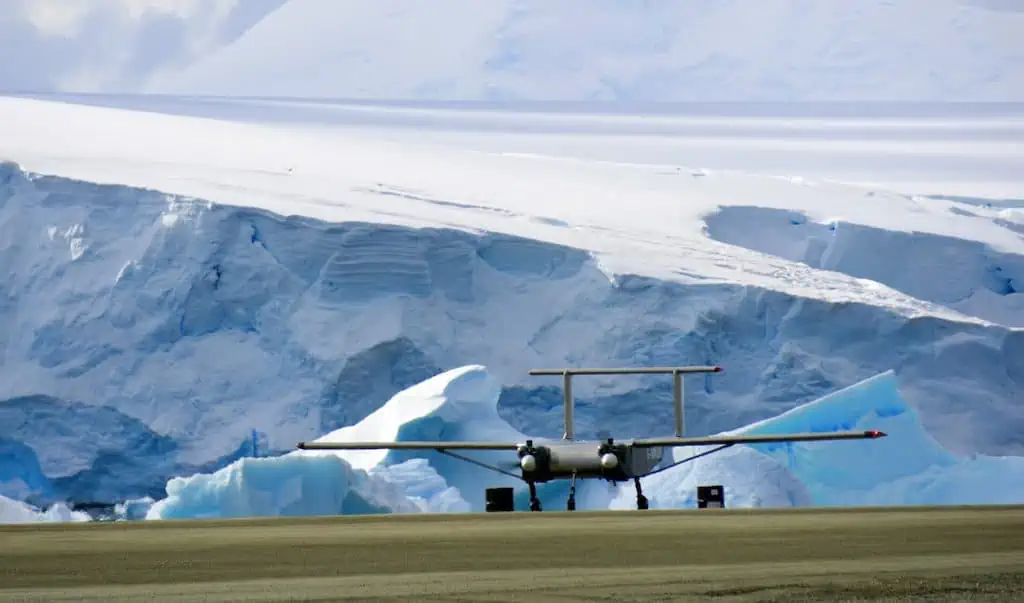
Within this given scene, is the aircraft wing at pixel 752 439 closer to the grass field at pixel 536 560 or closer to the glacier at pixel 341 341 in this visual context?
the glacier at pixel 341 341

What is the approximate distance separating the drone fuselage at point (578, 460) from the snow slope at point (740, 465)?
3.39ft

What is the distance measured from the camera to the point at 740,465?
27.2 metres

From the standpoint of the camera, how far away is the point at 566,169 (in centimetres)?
4719

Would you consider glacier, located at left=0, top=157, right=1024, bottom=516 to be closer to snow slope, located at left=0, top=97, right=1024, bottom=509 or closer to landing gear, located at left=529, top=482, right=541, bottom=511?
snow slope, located at left=0, top=97, right=1024, bottom=509

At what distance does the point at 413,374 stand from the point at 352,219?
318 centimetres

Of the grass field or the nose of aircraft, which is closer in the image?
the grass field

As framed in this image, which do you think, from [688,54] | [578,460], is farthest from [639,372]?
[688,54]

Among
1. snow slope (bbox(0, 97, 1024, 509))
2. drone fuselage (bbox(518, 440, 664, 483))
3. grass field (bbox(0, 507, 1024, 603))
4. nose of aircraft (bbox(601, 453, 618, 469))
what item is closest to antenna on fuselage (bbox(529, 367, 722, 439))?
snow slope (bbox(0, 97, 1024, 509))

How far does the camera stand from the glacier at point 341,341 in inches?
1193

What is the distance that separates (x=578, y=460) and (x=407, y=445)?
2.62 metres

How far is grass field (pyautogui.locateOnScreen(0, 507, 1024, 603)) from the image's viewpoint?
7625 millimetres

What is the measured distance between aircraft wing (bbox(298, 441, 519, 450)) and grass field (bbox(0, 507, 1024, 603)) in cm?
1174

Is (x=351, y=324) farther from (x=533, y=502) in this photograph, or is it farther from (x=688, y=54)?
(x=688, y=54)

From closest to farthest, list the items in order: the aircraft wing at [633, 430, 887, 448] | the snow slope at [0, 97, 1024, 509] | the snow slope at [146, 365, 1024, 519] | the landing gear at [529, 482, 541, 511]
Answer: the landing gear at [529, 482, 541, 511] → the snow slope at [146, 365, 1024, 519] → the aircraft wing at [633, 430, 887, 448] → the snow slope at [0, 97, 1024, 509]
